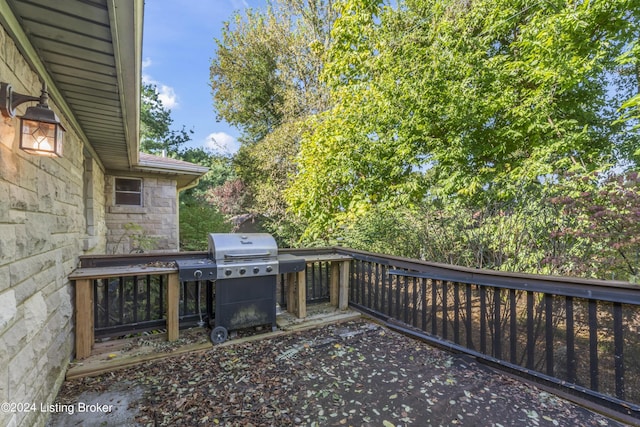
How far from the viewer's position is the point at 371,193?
21.2 feet

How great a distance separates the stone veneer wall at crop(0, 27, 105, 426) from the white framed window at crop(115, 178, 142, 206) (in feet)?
10.9

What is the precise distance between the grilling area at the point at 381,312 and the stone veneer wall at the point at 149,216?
193 centimetres

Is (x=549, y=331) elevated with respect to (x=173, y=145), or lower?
lower

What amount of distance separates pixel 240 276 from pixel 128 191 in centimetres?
406

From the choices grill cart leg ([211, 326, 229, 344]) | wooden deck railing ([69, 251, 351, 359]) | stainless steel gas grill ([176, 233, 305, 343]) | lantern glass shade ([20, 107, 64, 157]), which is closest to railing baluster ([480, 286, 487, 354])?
wooden deck railing ([69, 251, 351, 359])

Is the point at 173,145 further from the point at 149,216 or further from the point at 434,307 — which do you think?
the point at 434,307

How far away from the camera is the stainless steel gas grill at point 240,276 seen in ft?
9.30

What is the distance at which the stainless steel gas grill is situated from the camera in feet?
9.30

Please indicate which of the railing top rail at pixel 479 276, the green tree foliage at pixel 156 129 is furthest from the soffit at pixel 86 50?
the green tree foliage at pixel 156 129

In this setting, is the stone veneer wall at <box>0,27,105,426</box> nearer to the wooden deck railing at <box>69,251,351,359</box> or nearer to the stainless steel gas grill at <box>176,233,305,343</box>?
the wooden deck railing at <box>69,251,351,359</box>

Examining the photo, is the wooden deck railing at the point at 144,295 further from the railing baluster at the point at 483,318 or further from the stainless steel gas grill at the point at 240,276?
the railing baluster at the point at 483,318

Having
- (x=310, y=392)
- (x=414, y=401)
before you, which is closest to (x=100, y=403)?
(x=310, y=392)

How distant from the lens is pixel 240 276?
2.92m

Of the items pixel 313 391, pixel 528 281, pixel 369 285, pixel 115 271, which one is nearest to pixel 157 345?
pixel 115 271
